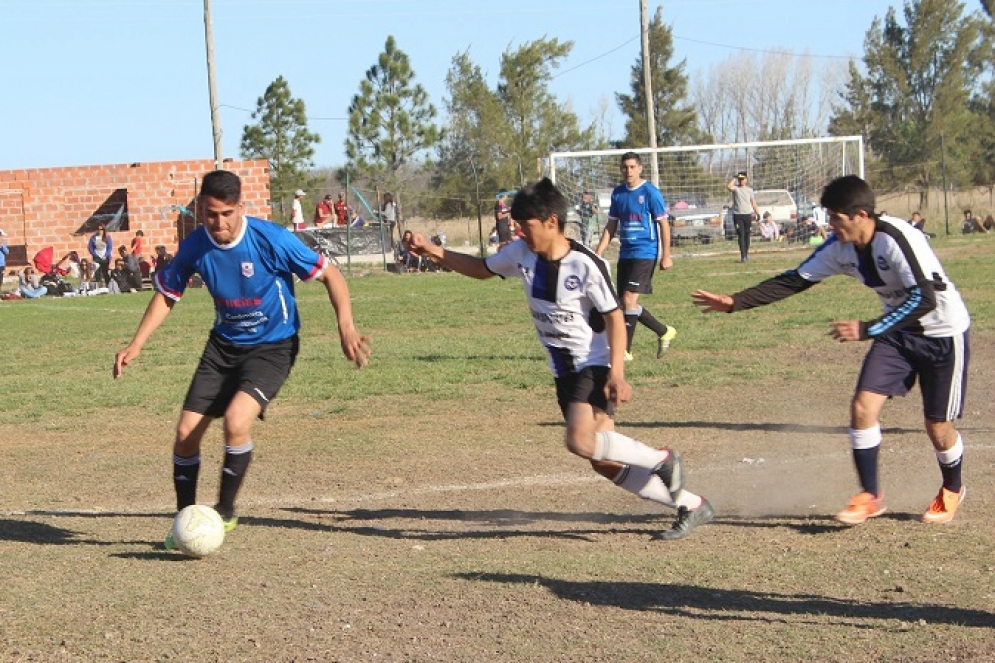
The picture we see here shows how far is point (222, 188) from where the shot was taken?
6262 mm

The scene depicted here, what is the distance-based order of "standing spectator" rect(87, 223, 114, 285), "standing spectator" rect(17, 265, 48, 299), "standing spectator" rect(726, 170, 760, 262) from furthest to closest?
"standing spectator" rect(87, 223, 114, 285) < "standing spectator" rect(17, 265, 48, 299) < "standing spectator" rect(726, 170, 760, 262)

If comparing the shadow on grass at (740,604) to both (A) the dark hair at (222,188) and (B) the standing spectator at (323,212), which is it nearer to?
(A) the dark hair at (222,188)

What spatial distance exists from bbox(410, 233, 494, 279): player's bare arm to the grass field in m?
1.33

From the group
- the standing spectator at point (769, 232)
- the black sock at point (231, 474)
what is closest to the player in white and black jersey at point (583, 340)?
the black sock at point (231, 474)

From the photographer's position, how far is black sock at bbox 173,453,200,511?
6.68 meters

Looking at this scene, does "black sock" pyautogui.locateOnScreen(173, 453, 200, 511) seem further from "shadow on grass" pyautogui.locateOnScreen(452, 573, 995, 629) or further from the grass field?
"shadow on grass" pyautogui.locateOnScreen(452, 573, 995, 629)

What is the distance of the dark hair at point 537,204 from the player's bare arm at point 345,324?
995 mm

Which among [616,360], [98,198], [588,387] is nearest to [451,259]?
[588,387]

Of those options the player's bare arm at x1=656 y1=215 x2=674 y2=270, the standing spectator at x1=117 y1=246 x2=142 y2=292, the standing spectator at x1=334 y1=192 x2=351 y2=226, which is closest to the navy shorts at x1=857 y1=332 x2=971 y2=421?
the player's bare arm at x1=656 y1=215 x2=674 y2=270

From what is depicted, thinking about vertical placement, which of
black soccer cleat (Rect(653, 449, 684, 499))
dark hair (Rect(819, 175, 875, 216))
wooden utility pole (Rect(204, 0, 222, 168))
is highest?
wooden utility pole (Rect(204, 0, 222, 168))

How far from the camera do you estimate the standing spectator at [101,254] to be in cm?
2838

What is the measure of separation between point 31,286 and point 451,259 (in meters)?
23.4

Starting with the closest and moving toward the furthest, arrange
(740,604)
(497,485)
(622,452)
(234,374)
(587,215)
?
(740,604)
(622,452)
(234,374)
(497,485)
(587,215)

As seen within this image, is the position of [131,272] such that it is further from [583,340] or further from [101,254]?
[583,340]
